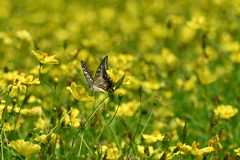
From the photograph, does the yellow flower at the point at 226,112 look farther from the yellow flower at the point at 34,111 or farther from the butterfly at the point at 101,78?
the yellow flower at the point at 34,111

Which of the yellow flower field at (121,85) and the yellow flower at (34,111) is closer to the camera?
the yellow flower field at (121,85)

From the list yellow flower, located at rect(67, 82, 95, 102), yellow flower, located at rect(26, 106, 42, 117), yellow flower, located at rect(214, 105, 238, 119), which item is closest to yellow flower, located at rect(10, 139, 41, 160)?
yellow flower, located at rect(67, 82, 95, 102)

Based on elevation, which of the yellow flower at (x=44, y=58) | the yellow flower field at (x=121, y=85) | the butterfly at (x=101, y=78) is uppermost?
the yellow flower at (x=44, y=58)

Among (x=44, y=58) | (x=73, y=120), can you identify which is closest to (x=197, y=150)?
(x=73, y=120)

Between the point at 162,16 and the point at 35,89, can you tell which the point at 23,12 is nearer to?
the point at 162,16

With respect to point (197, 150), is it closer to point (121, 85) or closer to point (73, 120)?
point (73, 120)

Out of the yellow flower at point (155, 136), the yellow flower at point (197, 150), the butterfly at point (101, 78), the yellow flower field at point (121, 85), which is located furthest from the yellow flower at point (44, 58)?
the yellow flower at point (197, 150)

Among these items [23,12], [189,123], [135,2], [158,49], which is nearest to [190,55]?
[158,49]

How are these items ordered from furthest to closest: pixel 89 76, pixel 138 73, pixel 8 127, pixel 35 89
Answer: pixel 138 73
pixel 35 89
pixel 89 76
pixel 8 127
